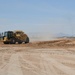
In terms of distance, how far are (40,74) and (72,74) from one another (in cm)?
141

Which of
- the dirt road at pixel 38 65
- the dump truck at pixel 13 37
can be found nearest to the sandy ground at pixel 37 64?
the dirt road at pixel 38 65

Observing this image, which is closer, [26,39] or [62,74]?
[62,74]

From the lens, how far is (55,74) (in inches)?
537

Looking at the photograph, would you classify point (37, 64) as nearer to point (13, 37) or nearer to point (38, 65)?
point (38, 65)

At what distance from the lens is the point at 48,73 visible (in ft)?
45.7

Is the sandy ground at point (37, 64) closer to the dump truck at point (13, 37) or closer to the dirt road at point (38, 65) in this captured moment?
the dirt road at point (38, 65)

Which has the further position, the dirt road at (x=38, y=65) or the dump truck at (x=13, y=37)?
the dump truck at (x=13, y=37)

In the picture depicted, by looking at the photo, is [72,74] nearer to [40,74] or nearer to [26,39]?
[40,74]

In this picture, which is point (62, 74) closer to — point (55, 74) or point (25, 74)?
point (55, 74)

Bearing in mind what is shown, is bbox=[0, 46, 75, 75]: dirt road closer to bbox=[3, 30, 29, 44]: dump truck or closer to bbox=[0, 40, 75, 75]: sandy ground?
bbox=[0, 40, 75, 75]: sandy ground

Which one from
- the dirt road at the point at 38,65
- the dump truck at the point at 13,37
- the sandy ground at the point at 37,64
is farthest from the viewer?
the dump truck at the point at 13,37

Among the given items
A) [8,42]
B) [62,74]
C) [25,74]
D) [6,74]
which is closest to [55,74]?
[62,74]

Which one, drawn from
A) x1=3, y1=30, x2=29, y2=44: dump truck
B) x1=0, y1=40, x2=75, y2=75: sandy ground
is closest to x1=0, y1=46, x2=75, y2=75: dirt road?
x1=0, y1=40, x2=75, y2=75: sandy ground

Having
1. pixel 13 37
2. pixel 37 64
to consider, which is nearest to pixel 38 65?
pixel 37 64
